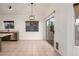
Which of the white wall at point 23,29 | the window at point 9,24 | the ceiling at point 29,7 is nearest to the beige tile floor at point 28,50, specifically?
the ceiling at point 29,7

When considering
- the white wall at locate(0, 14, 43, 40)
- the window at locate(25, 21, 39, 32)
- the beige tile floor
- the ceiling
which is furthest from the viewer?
the window at locate(25, 21, 39, 32)

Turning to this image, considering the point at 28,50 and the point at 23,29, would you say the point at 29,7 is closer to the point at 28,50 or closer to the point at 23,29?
the point at 28,50

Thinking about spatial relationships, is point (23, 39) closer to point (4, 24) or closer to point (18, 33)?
point (18, 33)

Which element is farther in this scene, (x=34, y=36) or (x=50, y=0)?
(x=34, y=36)

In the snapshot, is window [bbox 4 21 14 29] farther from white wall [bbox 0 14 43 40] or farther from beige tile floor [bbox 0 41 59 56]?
beige tile floor [bbox 0 41 59 56]

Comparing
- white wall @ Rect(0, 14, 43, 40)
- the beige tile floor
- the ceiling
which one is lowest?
the beige tile floor

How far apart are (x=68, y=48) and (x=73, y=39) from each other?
1.41ft

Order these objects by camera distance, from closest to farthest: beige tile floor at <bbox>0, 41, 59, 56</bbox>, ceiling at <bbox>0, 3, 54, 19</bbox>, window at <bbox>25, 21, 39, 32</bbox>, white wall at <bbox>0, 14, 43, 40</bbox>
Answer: beige tile floor at <bbox>0, 41, 59, 56</bbox>, ceiling at <bbox>0, 3, 54, 19</bbox>, white wall at <bbox>0, 14, 43, 40</bbox>, window at <bbox>25, 21, 39, 32</bbox>

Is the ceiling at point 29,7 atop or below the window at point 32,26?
atop

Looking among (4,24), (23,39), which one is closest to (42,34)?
(23,39)

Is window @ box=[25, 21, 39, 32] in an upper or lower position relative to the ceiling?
lower

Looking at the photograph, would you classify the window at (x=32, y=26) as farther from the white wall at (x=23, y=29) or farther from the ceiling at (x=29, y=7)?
the ceiling at (x=29, y=7)

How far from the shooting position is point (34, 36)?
14727 millimetres

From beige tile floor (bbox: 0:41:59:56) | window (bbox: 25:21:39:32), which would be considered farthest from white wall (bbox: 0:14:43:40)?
beige tile floor (bbox: 0:41:59:56)
